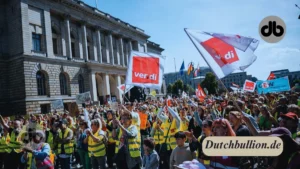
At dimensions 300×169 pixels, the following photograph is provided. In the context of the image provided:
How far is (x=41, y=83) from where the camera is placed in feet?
89.6

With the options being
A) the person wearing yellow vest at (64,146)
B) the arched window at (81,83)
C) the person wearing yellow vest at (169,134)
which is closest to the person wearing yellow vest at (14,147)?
the person wearing yellow vest at (64,146)

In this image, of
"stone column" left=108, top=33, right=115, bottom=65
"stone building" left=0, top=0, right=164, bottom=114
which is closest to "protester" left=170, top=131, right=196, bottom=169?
"stone building" left=0, top=0, right=164, bottom=114

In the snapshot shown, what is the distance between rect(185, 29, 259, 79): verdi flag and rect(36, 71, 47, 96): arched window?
84.3 ft

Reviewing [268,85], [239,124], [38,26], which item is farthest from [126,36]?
[239,124]

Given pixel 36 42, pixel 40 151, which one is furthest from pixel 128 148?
pixel 36 42

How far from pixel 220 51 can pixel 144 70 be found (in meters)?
3.08

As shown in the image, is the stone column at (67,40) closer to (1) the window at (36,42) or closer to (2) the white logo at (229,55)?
(1) the window at (36,42)

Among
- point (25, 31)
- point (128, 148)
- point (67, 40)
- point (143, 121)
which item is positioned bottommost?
point (128, 148)

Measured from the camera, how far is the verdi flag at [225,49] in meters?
4.83

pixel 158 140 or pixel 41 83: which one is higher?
pixel 41 83

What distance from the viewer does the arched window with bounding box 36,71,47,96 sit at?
26933mm

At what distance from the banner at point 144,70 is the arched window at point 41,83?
22.8 meters

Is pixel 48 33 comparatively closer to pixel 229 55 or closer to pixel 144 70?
pixel 144 70

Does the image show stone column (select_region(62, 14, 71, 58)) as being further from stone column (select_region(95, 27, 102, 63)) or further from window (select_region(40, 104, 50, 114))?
window (select_region(40, 104, 50, 114))
